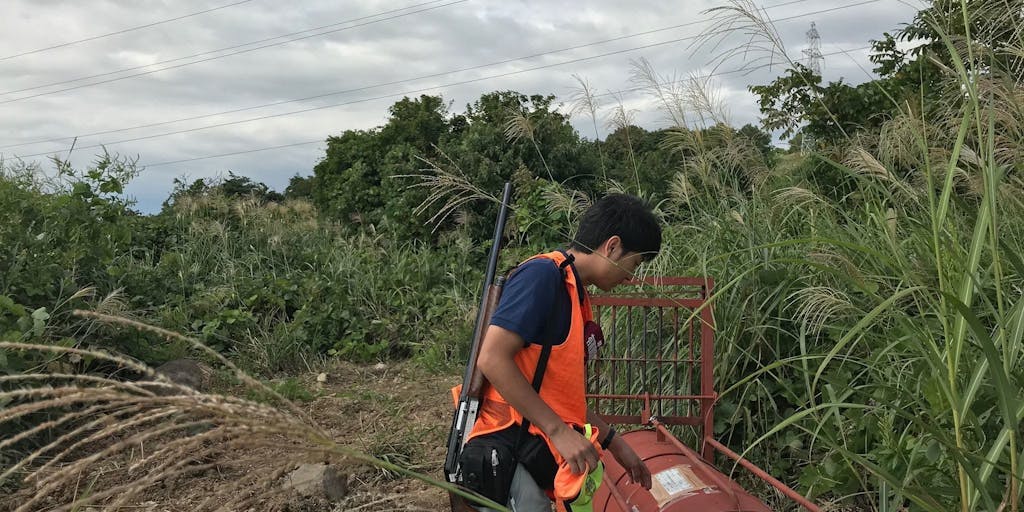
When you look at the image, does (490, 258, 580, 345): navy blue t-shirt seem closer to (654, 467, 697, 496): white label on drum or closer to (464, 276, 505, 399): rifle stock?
(464, 276, 505, 399): rifle stock

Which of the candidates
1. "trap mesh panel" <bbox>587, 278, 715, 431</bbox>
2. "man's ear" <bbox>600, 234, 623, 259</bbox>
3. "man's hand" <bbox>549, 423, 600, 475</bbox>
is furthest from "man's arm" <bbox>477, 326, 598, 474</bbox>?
"trap mesh panel" <bbox>587, 278, 715, 431</bbox>

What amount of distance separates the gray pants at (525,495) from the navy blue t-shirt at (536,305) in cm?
43

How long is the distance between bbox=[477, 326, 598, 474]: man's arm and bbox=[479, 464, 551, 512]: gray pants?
0.93ft

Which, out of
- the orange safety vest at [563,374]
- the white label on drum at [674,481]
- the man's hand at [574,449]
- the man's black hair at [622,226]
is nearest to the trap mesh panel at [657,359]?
the white label on drum at [674,481]

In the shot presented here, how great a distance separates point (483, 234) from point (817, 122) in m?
5.34

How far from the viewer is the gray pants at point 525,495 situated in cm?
244

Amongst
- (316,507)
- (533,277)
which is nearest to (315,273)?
(316,507)

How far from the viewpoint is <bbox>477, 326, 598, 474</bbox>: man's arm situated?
7.13 ft

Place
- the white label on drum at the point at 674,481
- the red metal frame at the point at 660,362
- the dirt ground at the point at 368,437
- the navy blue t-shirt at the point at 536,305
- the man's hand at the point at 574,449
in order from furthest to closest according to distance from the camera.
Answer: the dirt ground at the point at 368,437
the red metal frame at the point at 660,362
the white label on drum at the point at 674,481
the navy blue t-shirt at the point at 536,305
the man's hand at the point at 574,449

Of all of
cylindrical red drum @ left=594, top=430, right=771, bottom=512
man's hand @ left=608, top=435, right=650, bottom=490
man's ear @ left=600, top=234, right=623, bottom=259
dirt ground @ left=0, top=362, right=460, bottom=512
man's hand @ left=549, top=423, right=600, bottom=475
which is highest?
man's ear @ left=600, top=234, right=623, bottom=259

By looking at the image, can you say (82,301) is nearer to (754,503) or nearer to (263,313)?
(263,313)

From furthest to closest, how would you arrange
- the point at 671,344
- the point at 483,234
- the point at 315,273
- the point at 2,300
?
the point at 483,234, the point at 315,273, the point at 2,300, the point at 671,344

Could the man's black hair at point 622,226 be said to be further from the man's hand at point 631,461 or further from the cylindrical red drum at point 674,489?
the cylindrical red drum at point 674,489

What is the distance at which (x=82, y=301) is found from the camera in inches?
222
